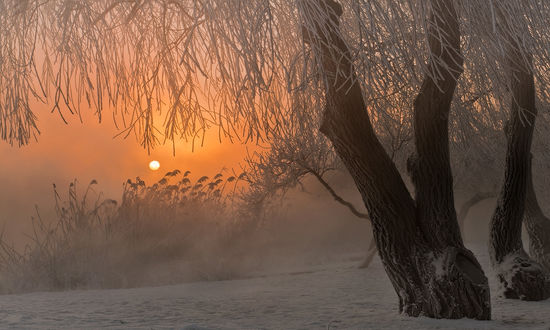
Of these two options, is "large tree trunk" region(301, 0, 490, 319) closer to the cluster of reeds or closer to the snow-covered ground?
the snow-covered ground

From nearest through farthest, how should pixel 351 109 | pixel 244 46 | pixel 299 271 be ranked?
1. pixel 244 46
2. pixel 351 109
3. pixel 299 271

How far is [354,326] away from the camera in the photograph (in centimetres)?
643

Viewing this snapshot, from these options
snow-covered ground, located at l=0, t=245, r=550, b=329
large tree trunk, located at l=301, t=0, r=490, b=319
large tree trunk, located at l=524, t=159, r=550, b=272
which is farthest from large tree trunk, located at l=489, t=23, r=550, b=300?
large tree trunk, located at l=301, t=0, r=490, b=319

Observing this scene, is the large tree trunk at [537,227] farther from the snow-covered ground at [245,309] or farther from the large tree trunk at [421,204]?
the large tree trunk at [421,204]

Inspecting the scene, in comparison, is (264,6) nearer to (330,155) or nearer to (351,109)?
(351,109)

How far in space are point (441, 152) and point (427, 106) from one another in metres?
0.50

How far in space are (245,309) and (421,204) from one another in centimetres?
264

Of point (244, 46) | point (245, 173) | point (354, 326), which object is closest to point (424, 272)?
point (354, 326)

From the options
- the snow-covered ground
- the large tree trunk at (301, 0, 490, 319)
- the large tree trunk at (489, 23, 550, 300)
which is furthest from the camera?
the large tree trunk at (489, 23, 550, 300)

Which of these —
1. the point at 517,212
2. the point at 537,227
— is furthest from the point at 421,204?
the point at 537,227

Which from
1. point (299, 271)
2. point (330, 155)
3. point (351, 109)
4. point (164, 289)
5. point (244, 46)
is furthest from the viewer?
point (299, 271)

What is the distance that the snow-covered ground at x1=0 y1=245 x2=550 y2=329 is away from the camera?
6543 millimetres

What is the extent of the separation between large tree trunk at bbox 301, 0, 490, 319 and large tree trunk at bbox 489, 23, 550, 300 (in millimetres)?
2061

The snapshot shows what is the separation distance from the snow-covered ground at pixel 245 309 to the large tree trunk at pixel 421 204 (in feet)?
0.89
